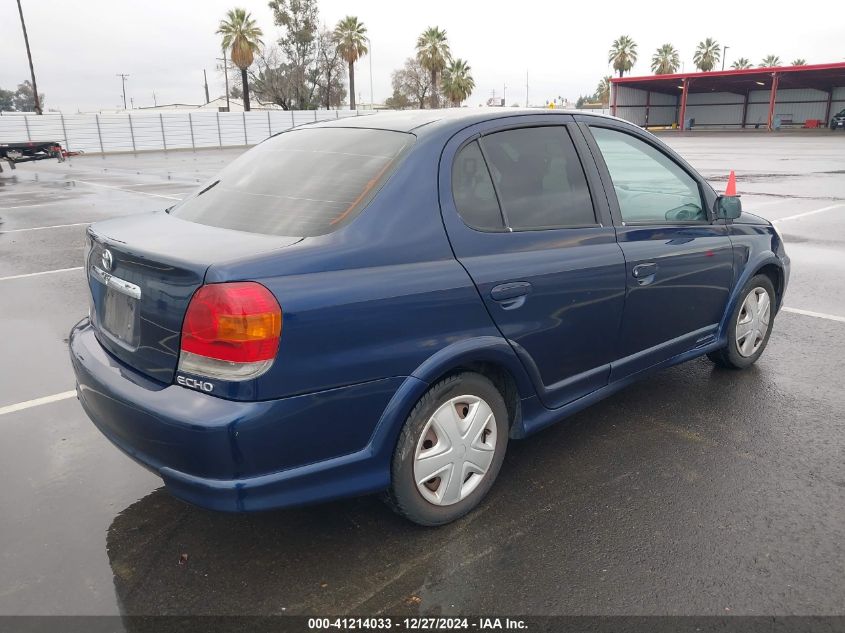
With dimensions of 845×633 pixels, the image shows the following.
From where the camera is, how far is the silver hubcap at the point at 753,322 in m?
4.54

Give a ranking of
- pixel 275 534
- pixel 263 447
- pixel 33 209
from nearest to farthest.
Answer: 1. pixel 263 447
2. pixel 275 534
3. pixel 33 209

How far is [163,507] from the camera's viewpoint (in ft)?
10.2

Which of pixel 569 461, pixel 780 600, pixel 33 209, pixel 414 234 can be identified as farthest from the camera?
pixel 33 209

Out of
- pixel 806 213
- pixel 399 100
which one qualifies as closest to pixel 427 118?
pixel 806 213

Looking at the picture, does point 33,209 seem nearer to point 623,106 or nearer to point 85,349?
point 85,349

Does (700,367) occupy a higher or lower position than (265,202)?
lower

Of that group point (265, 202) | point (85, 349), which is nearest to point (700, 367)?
point (265, 202)

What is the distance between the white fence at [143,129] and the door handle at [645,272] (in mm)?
28888

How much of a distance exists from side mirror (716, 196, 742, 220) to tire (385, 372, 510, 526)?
80.0 inches

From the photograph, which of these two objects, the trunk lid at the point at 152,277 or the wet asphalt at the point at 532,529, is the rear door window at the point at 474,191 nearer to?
the trunk lid at the point at 152,277

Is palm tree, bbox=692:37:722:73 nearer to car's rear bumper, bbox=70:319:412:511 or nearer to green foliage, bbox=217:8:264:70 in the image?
green foliage, bbox=217:8:264:70

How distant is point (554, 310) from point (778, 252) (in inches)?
97.5

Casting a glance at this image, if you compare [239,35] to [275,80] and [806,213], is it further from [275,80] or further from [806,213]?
[806,213]

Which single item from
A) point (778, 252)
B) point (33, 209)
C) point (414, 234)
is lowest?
point (33, 209)
